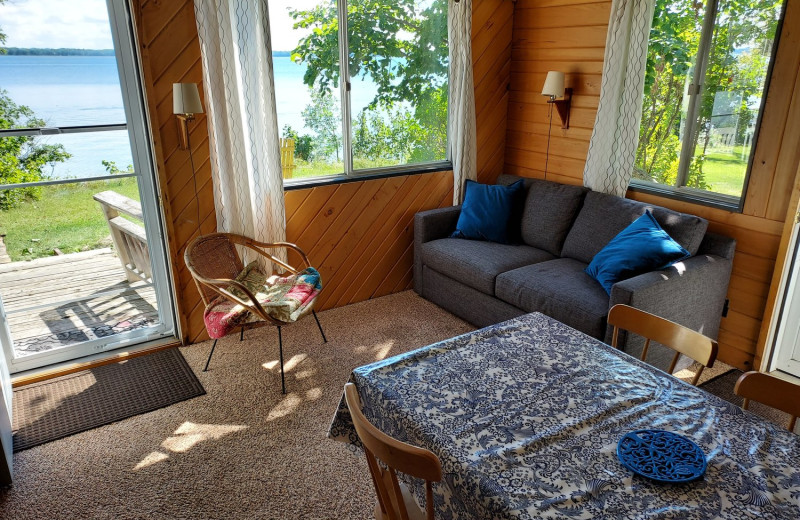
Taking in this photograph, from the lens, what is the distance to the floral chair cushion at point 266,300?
9.58 ft

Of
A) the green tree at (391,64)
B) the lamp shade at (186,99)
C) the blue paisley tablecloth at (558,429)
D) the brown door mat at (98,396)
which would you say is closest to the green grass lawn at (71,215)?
the lamp shade at (186,99)

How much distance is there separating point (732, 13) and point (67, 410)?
4.06 metres

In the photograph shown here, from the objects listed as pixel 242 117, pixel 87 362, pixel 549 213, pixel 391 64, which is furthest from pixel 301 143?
pixel 87 362

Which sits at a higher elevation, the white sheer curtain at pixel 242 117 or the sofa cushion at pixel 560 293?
the white sheer curtain at pixel 242 117

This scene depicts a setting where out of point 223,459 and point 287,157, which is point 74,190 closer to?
point 287,157

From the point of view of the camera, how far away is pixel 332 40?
351 centimetres

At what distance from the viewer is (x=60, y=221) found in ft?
9.95

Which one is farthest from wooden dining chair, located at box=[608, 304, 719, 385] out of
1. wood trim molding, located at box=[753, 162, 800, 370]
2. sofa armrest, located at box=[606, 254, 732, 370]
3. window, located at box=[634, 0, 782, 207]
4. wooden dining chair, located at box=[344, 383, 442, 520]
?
window, located at box=[634, 0, 782, 207]

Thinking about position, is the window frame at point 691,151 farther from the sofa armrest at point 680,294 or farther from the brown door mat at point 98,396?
the brown door mat at point 98,396

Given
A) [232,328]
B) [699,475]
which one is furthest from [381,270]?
[699,475]

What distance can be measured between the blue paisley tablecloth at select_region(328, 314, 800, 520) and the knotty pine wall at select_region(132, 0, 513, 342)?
6.49 feet

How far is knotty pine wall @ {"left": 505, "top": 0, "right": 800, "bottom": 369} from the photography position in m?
2.77

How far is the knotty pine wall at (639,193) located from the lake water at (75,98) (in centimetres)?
283

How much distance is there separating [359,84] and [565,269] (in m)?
1.82
